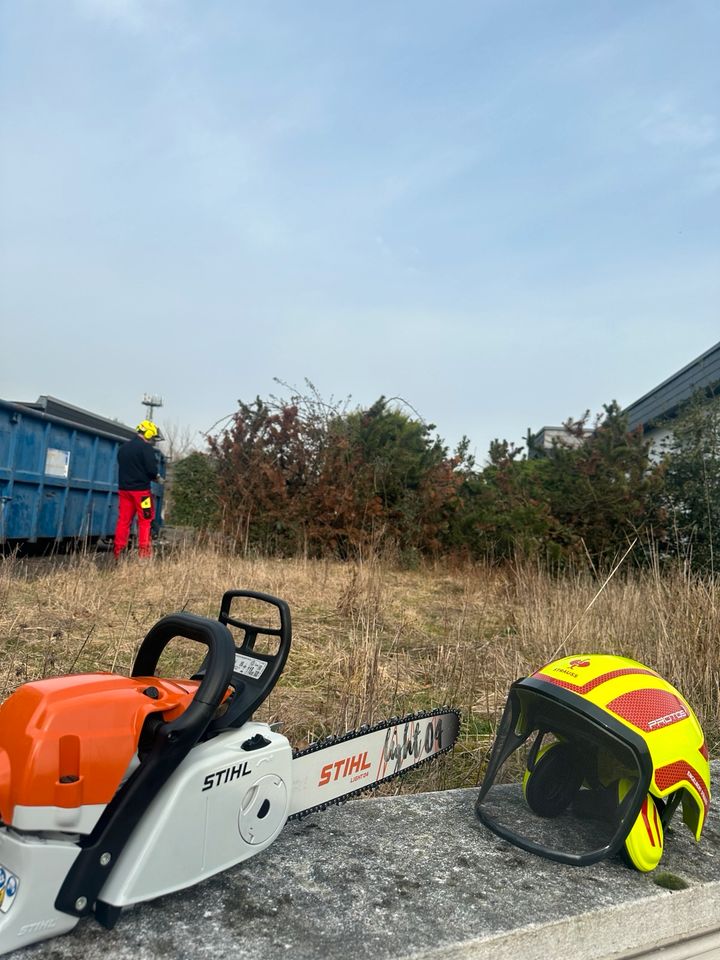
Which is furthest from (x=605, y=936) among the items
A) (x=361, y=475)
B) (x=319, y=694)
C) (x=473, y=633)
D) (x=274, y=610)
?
(x=361, y=475)

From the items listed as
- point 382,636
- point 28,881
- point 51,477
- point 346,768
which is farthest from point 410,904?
point 51,477

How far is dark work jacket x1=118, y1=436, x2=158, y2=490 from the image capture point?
364 inches

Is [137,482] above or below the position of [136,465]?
below

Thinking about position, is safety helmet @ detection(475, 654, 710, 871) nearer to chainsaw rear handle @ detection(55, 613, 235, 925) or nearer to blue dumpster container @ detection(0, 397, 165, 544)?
chainsaw rear handle @ detection(55, 613, 235, 925)

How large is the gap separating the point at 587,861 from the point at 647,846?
7.4 inches

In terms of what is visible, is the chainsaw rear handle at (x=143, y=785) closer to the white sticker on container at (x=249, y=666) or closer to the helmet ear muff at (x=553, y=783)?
the white sticker on container at (x=249, y=666)

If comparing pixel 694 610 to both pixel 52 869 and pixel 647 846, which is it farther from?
pixel 52 869

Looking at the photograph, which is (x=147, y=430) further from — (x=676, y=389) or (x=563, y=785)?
(x=676, y=389)

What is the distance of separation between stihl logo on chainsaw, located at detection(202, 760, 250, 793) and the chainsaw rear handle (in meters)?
0.09

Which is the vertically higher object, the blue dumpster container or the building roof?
the building roof

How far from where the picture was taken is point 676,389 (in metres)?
16.4

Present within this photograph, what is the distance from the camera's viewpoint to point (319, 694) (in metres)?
3.93

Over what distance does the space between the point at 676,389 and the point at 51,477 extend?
1312 centimetres

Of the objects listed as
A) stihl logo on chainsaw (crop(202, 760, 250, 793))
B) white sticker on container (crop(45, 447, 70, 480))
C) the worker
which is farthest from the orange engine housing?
white sticker on container (crop(45, 447, 70, 480))
